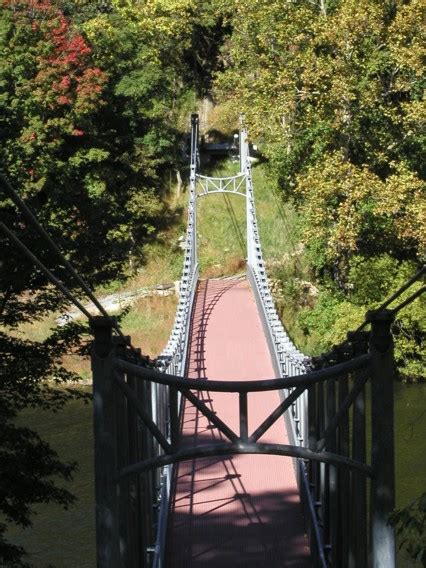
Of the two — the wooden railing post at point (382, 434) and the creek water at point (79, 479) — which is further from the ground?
the creek water at point (79, 479)

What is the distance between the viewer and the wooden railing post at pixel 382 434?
5910 millimetres

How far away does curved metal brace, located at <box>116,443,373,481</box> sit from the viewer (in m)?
6.00

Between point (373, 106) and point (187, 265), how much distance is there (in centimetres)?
481

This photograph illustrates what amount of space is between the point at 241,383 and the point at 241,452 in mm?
370

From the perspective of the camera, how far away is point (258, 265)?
23.3 metres

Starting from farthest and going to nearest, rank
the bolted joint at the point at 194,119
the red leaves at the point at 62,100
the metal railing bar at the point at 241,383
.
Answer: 1. the bolted joint at the point at 194,119
2. the red leaves at the point at 62,100
3. the metal railing bar at the point at 241,383

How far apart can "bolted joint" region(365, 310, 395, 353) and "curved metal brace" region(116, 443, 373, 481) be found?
24.3 inches

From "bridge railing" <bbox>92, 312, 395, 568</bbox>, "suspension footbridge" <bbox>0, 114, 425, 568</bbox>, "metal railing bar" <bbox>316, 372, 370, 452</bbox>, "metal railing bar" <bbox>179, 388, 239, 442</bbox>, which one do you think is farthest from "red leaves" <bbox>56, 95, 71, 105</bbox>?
"metal railing bar" <bbox>316, 372, 370, 452</bbox>

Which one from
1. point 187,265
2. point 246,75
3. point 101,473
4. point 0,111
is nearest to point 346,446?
point 101,473

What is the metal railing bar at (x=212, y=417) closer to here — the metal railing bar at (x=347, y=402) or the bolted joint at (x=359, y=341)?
the metal railing bar at (x=347, y=402)

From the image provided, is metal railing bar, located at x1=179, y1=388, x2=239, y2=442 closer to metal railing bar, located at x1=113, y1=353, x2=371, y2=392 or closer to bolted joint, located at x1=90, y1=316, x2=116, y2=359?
metal railing bar, located at x1=113, y1=353, x2=371, y2=392

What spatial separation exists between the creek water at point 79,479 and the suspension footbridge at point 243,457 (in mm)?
1375

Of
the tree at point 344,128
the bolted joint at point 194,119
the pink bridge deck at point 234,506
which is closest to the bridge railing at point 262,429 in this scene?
the pink bridge deck at point 234,506

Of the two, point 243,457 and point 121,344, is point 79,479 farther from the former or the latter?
point 121,344
